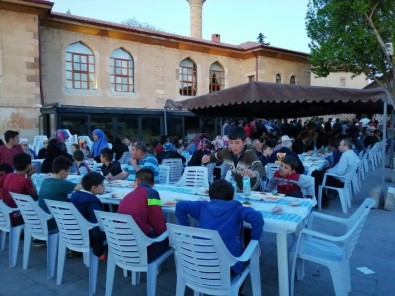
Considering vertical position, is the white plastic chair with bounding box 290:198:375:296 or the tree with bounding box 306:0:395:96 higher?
the tree with bounding box 306:0:395:96

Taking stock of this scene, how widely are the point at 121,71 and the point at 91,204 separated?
14.9 m

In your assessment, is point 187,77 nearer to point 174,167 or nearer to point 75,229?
point 174,167

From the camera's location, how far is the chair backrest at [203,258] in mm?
2189

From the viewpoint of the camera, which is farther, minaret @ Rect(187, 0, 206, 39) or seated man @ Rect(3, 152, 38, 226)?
minaret @ Rect(187, 0, 206, 39)

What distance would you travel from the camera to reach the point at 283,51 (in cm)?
2158

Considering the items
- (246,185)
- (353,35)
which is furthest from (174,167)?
(353,35)

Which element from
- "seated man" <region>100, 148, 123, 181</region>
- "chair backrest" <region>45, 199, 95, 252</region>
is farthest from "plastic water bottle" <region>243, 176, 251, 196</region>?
"seated man" <region>100, 148, 123, 181</region>

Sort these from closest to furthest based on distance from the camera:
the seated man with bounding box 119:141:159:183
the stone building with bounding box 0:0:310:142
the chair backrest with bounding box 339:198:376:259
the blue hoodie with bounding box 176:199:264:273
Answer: the blue hoodie with bounding box 176:199:264:273 < the chair backrest with bounding box 339:198:376:259 < the seated man with bounding box 119:141:159:183 < the stone building with bounding box 0:0:310:142

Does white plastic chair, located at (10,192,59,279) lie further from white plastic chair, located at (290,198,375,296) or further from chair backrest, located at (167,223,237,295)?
white plastic chair, located at (290,198,375,296)

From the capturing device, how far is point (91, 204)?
10.6 ft

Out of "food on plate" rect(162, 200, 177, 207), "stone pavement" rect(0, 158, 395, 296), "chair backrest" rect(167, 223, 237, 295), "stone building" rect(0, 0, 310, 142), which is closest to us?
"chair backrest" rect(167, 223, 237, 295)

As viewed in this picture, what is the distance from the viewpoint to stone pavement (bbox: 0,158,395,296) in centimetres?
315

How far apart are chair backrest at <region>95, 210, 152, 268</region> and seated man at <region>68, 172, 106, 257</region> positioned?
14.9 inches

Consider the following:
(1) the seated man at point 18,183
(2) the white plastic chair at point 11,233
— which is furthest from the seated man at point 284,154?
(2) the white plastic chair at point 11,233
